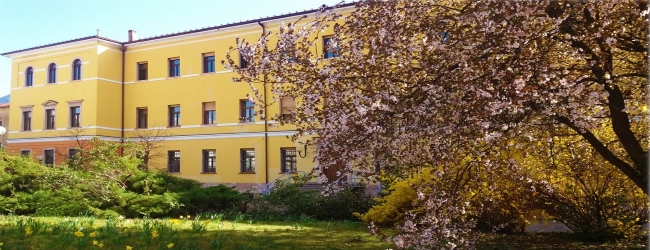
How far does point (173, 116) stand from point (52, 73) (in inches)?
348

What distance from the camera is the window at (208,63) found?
3078 centimetres

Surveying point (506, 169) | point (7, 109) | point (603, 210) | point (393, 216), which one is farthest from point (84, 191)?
point (7, 109)

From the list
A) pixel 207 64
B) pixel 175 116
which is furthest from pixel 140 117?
pixel 207 64

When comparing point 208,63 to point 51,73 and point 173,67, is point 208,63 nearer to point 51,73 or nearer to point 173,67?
point 173,67

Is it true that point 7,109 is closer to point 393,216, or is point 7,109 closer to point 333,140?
point 393,216

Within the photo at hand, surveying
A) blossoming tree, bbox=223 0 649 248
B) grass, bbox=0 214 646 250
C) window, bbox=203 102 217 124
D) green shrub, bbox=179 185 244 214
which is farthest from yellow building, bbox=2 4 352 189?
blossoming tree, bbox=223 0 649 248

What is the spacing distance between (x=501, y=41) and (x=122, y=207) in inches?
397

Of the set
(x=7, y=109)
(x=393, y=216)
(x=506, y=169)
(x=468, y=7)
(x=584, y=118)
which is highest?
(x=7, y=109)

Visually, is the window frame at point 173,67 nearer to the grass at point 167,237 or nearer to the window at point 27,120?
the window at point 27,120

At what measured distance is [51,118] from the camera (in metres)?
34.0

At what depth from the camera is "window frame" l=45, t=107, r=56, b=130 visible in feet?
111

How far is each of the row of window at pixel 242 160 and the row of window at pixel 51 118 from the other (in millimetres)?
6288

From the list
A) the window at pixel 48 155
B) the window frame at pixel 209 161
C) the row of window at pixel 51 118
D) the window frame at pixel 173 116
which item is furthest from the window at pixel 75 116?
the window frame at pixel 209 161

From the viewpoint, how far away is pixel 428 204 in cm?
565
